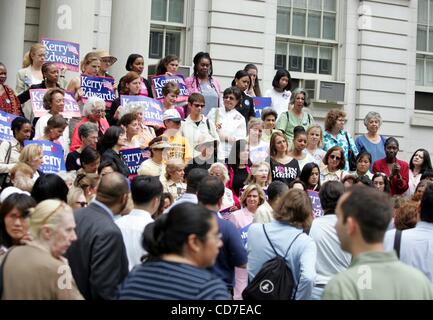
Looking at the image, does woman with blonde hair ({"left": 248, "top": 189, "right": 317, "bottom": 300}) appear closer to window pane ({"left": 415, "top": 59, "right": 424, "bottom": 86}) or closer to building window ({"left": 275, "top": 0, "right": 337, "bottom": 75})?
building window ({"left": 275, "top": 0, "right": 337, "bottom": 75})

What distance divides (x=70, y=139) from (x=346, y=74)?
11261 mm

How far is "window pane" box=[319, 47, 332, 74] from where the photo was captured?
22.5 metres

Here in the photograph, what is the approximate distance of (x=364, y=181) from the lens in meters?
11.5

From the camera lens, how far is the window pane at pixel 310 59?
73.4ft

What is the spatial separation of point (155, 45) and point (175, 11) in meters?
0.90

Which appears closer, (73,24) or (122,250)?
(122,250)

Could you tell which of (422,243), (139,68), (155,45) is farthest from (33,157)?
(155,45)

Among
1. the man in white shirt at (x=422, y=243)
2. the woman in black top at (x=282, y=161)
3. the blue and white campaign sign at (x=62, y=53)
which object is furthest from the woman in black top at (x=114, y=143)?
the man in white shirt at (x=422, y=243)

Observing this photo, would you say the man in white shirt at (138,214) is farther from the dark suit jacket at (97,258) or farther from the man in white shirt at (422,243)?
the man in white shirt at (422,243)

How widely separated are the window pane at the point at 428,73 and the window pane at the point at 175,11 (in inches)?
262

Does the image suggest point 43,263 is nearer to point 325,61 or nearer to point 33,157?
point 33,157
